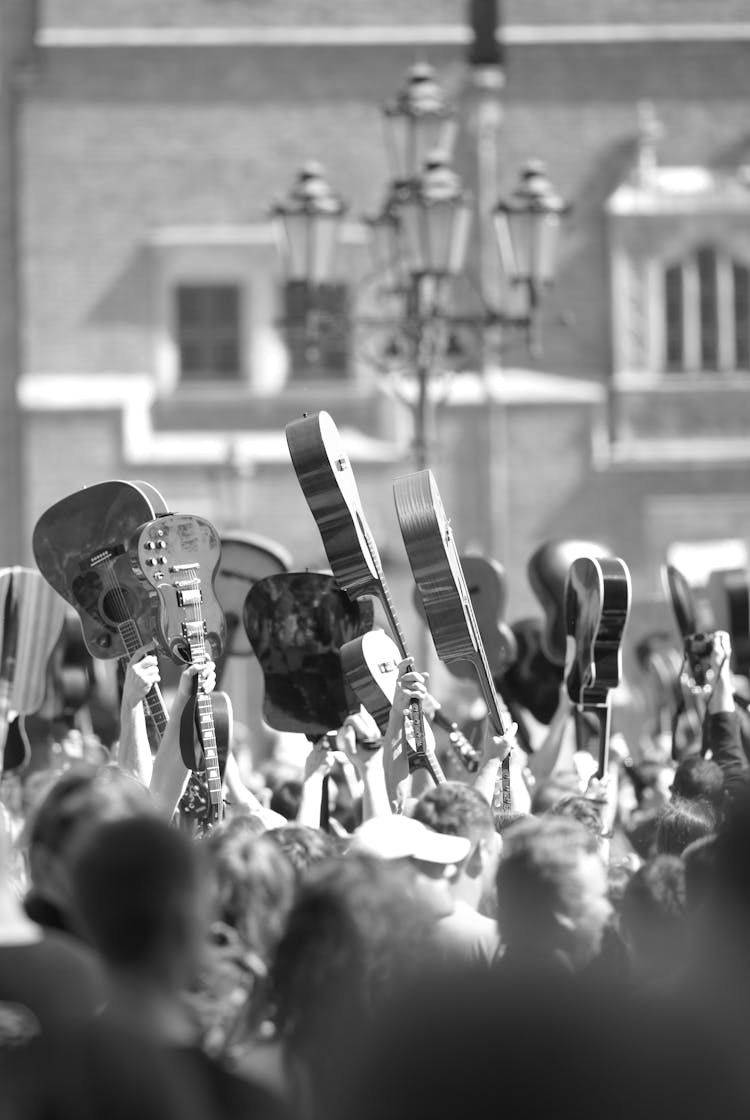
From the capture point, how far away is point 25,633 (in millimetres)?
7652

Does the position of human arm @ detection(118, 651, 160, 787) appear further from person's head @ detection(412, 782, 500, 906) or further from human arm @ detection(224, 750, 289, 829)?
person's head @ detection(412, 782, 500, 906)

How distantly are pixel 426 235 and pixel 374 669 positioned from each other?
677cm

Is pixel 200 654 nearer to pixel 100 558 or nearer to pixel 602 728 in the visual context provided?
pixel 100 558

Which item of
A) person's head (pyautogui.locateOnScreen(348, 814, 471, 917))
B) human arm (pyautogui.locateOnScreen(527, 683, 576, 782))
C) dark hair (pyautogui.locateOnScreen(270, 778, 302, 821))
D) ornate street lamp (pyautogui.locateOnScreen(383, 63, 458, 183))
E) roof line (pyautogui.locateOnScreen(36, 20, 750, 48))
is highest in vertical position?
roof line (pyautogui.locateOnScreen(36, 20, 750, 48))

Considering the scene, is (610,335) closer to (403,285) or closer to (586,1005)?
(403,285)

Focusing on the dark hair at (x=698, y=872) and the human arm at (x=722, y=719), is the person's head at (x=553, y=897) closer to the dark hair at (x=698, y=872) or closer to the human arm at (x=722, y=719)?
the dark hair at (x=698, y=872)

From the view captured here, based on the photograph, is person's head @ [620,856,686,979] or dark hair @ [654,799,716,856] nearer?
person's head @ [620,856,686,979]

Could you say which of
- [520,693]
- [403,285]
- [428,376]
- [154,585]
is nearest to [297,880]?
[154,585]

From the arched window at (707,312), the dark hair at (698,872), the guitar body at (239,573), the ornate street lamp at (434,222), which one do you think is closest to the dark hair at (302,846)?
the dark hair at (698,872)

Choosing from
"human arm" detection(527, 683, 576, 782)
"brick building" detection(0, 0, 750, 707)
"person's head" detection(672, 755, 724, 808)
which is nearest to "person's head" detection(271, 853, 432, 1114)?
"person's head" detection(672, 755, 724, 808)

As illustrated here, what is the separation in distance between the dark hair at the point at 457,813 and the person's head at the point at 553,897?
0.57 m

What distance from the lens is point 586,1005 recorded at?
10.7 feet

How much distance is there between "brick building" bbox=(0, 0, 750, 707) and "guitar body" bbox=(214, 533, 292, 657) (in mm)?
15343

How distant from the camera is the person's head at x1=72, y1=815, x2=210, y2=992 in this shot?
3199mm
